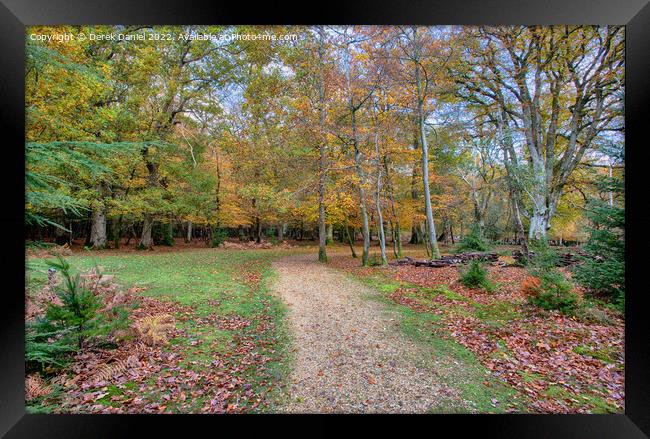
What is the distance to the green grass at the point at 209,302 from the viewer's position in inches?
86.9

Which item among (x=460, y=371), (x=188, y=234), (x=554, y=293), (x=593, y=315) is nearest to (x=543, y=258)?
(x=554, y=293)

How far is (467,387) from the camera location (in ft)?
6.50

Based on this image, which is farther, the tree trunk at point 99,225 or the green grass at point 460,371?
the tree trunk at point 99,225

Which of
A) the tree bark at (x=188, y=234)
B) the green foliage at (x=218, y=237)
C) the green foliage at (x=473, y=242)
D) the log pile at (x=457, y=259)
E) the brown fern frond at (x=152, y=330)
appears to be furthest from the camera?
the tree bark at (x=188, y=234)

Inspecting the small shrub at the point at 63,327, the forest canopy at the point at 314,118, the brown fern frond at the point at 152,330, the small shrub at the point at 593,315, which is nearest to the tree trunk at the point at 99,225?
the forest canopy at the point at 314,118

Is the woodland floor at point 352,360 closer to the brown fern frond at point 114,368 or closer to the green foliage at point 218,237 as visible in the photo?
the brown fern frond at point 114,368

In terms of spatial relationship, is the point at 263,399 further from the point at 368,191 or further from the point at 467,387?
the point at 368,191

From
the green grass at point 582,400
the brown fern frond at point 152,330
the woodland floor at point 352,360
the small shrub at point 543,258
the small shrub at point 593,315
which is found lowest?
the green grass at point 582,400

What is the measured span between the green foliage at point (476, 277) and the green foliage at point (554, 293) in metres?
0.76

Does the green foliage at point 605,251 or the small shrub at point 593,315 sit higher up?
the green foliage at point 605,251
